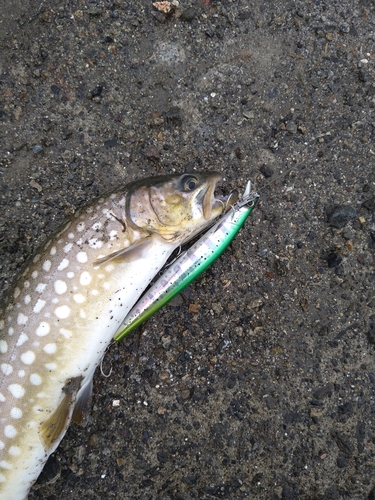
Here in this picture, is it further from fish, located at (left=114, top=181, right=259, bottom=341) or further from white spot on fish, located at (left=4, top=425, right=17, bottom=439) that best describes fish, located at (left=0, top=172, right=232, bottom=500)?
fish, located at (left=114, top=181, right=259, bottom=341)

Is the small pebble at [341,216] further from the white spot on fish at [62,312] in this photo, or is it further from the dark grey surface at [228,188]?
the white spot on fish at [62,312]

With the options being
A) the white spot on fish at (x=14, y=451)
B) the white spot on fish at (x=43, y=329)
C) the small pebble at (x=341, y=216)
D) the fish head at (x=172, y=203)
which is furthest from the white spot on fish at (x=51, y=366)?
the small pebble at (x=341, y=216)

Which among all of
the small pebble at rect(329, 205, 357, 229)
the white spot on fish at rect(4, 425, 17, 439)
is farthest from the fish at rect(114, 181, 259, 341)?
the white spot on fish at rect(4, 425, 17, 439)

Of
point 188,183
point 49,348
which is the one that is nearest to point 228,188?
point 188,183

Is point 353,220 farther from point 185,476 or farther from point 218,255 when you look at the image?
point 185,476

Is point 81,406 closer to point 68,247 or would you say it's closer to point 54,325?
point 54,325

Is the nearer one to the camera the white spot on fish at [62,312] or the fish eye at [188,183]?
the white spot on fish at [62,312]
